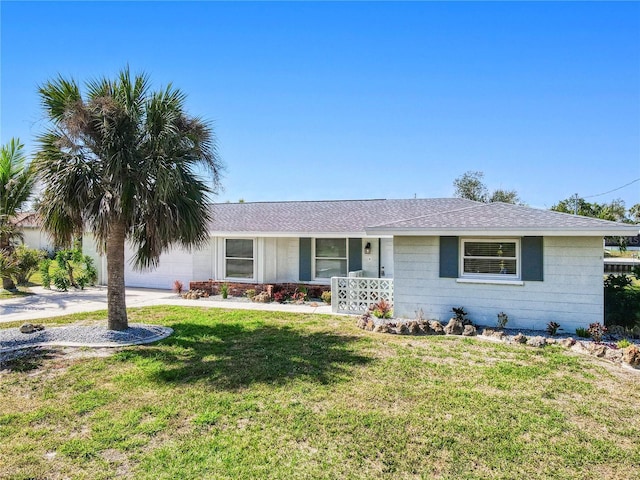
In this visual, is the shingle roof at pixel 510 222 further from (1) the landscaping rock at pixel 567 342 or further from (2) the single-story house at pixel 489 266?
(1) the landscaping rock at pixel 567 342

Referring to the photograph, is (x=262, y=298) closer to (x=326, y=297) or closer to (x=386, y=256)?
(x=326, y=297)

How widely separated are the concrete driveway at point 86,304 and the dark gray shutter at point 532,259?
5.77 metres

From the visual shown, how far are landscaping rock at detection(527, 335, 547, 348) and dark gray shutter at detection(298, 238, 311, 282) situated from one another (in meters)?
8.72

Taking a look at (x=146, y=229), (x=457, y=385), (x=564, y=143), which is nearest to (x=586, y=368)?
(x=457, y=385)

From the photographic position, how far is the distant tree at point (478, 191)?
157 ft

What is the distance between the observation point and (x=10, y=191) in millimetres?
15750

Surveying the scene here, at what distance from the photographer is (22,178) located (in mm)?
15609

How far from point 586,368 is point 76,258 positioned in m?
20.2

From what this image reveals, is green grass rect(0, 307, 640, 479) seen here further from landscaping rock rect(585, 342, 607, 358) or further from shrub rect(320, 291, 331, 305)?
shrub rect(320, 291, 331, 305)

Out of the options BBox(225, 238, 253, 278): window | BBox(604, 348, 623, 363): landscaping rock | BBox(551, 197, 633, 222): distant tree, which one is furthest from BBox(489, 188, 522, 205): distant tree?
BBox(604, 348, 623, 363): landscaping rock

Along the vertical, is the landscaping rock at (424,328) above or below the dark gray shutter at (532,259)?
below

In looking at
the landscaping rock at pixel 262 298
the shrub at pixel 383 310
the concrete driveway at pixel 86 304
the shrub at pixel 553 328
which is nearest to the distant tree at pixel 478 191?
the landscaping rock at pixel 262 298

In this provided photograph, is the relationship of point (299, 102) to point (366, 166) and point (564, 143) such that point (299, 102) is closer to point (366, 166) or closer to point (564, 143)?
point (366, 166)

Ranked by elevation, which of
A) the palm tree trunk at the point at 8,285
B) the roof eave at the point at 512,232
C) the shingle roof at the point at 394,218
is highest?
the shingle roof at the point at 394,218
